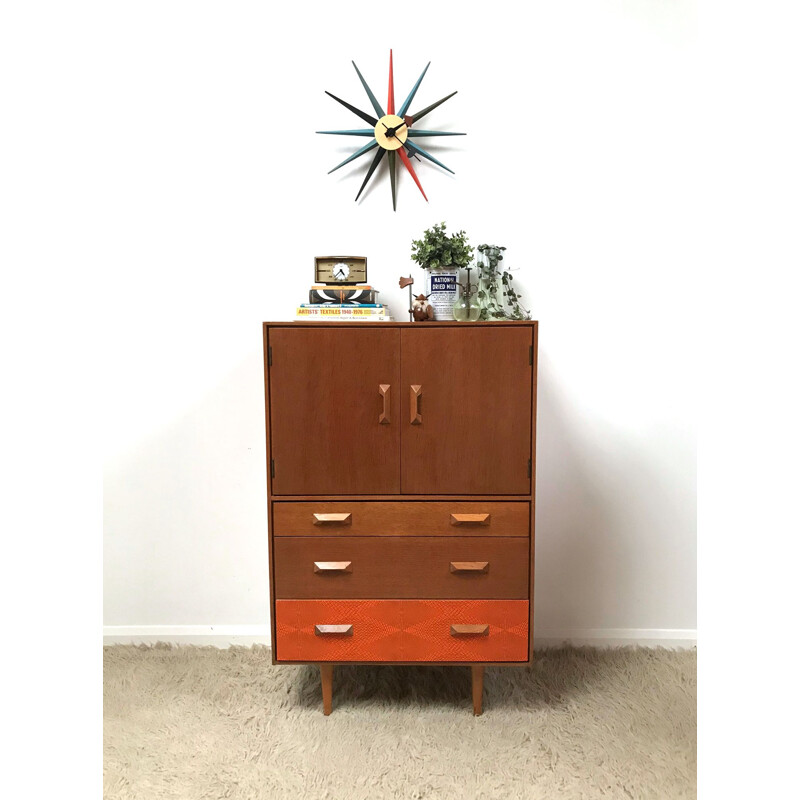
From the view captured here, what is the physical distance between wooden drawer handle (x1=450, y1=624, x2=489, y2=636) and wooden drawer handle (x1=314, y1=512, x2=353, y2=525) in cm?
46

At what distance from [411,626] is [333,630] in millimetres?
241

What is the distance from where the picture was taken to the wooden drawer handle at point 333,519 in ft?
6.22

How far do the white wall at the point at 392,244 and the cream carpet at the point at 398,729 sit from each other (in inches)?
9.8

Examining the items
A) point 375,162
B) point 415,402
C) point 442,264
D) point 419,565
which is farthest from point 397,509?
point 375,162

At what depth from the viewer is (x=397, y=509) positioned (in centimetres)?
191

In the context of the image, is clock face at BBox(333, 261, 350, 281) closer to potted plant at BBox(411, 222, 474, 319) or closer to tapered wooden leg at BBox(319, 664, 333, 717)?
potted plant at BBox(411, 222, 474, 319)

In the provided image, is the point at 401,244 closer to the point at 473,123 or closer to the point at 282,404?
the point at 473,123

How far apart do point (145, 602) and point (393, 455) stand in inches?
51.6

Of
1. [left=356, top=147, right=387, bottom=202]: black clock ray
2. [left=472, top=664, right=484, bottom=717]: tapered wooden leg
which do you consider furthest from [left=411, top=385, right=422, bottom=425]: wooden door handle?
[left=356, top=147, right=387, bottom=202]: black clock ray

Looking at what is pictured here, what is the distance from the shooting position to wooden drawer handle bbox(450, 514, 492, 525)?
1895mm

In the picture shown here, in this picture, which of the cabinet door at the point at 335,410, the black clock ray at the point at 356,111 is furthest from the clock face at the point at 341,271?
the black clock ray at the point at 356,111

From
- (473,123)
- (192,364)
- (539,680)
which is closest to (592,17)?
(473,123)

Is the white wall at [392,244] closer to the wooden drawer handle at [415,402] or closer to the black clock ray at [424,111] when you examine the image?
the black clock ray at [424,111]

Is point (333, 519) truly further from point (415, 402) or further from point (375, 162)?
point (375, 162)
